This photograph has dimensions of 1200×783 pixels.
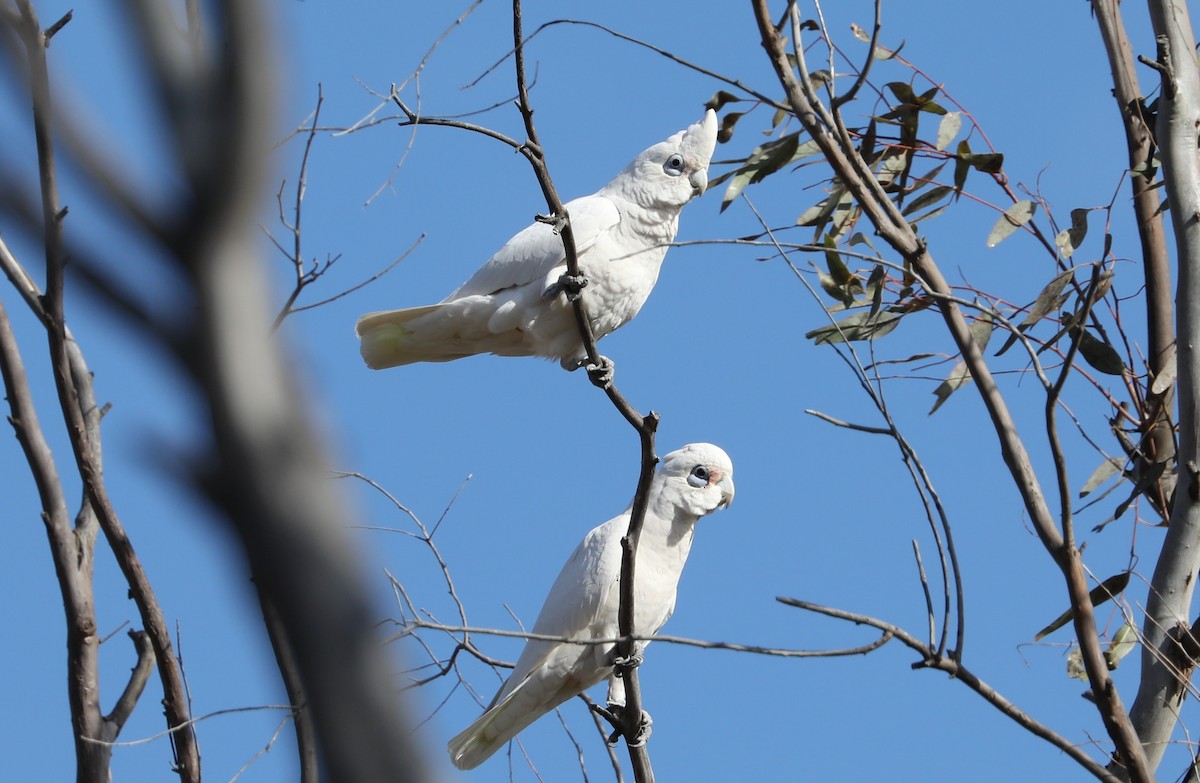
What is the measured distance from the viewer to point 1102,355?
323 cm

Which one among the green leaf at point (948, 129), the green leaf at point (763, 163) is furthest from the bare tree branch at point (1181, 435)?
the green leaf at point (763, 163)

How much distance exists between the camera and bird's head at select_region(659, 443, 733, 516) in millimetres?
3994

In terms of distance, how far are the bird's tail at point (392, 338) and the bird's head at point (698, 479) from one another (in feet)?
2.84

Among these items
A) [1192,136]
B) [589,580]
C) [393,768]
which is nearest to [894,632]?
[393,768]

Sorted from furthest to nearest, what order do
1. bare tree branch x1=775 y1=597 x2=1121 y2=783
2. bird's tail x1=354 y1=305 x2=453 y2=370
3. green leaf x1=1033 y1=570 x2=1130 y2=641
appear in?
bird's tail x1=354 y1=305 x2=453 y2=370, green leaf x1=1033 y1=570 x2=1130 y2=641, bare tree branch x1=775 y1=597 x2=1121 y2=783

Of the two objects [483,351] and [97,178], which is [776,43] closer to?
[483,351]

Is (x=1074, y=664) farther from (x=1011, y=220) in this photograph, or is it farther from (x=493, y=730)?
(x=493, y=730)

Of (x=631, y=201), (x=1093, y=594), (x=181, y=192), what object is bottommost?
(x=181, y=192)

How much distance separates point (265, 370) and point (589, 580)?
117 inches

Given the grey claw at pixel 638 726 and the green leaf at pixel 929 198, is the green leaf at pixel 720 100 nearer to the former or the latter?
the green leaf at pixel 929 198

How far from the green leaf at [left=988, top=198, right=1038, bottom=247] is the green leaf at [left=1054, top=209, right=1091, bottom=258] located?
109mm

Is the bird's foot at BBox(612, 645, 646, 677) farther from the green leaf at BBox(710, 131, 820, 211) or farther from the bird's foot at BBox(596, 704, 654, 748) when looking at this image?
the green leaf at BBox(710, 131, 820, 211)

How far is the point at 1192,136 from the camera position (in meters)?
2.99

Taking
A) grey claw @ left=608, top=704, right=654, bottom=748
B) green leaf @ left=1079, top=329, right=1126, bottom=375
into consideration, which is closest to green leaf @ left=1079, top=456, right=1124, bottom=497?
green leaf @ left=1079, top=329, right=1126, bottom=375
